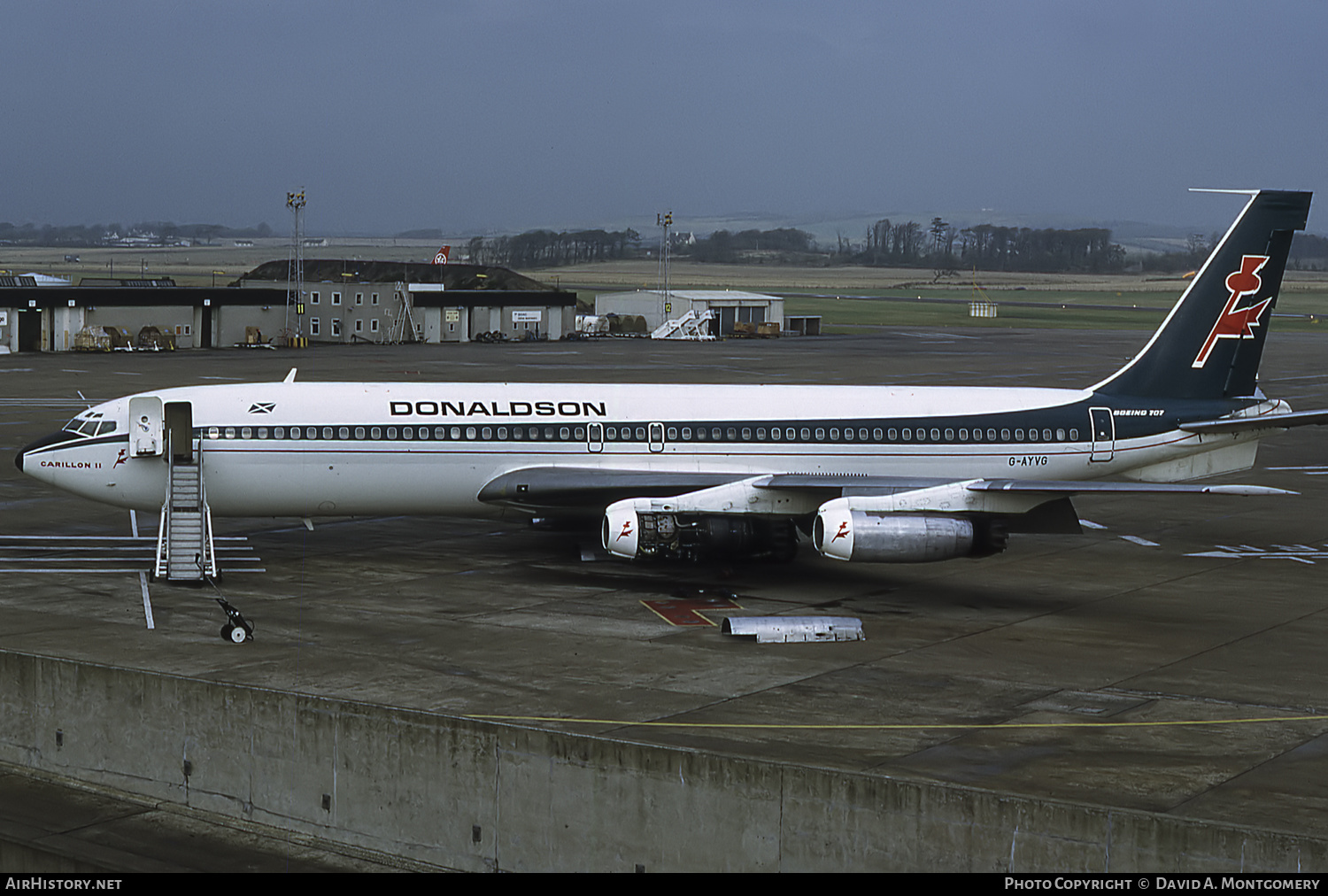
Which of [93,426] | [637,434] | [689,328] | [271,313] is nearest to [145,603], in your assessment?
[93,426]

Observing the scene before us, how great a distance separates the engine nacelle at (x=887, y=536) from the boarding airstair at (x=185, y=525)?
540 inches

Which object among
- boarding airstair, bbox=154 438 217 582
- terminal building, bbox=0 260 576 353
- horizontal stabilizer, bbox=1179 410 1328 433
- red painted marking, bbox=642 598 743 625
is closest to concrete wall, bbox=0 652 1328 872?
boarding airstair, bbox=154 438 217 582

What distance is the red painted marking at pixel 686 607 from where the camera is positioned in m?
31.0

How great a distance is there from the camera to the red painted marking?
31.0 metres

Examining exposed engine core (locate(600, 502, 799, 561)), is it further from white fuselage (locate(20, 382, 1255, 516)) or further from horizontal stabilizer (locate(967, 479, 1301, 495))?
A: horizontal stabilizer (locate(967, 479, 1301, 495))

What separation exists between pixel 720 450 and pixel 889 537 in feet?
19.6

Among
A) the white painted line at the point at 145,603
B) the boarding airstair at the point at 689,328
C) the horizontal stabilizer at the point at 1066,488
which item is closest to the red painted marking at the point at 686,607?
the horizontal stabilizer at the point at 1066,488

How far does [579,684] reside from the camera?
25.5m

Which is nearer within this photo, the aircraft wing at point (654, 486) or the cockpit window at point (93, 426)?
the aircraft wing at point (654, 486)

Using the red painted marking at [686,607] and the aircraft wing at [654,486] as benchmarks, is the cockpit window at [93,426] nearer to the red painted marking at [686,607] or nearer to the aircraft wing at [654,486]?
the aircraft wing at [654,486]

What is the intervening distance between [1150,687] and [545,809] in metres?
12.2

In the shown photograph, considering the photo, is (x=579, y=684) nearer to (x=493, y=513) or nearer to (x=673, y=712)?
(x=673, y=712)

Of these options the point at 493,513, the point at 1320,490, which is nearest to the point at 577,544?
the point at 493,513
